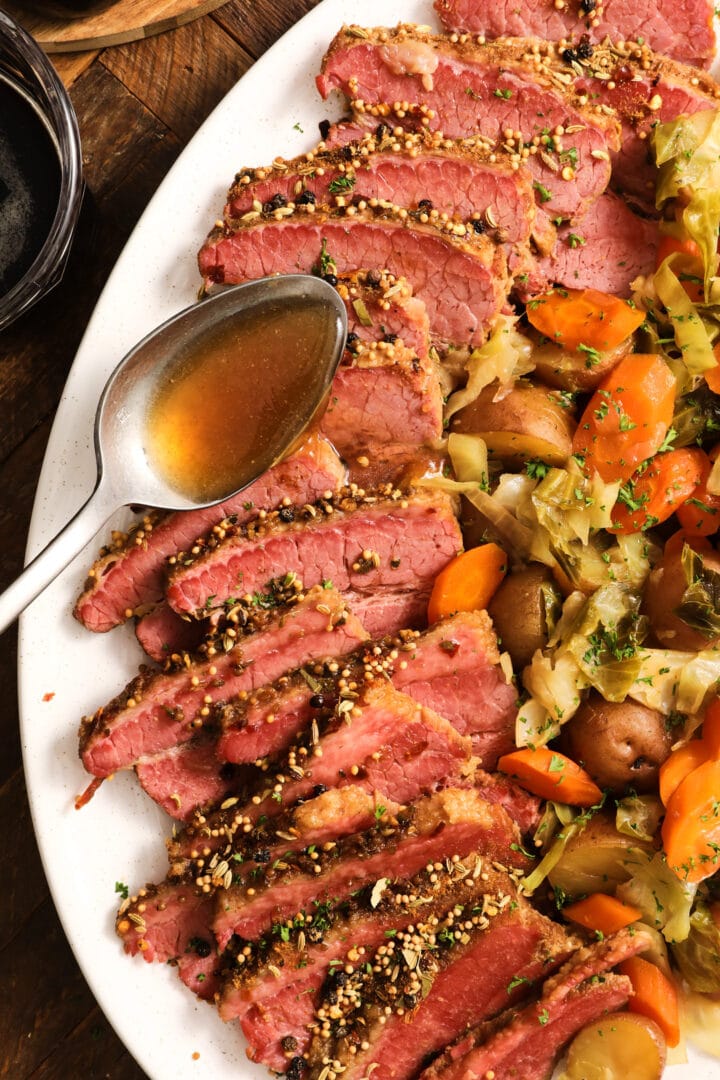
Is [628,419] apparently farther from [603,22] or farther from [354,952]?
[354,952]

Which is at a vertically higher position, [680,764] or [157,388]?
[157,388]

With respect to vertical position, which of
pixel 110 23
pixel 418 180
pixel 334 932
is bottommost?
pixel 334 932

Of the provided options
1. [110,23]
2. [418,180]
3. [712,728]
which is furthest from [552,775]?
[110,23]

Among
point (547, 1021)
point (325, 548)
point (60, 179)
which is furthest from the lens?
point (60, 179)

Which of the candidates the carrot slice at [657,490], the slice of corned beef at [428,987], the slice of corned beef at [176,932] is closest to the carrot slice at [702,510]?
the carrot slice at [657,490]

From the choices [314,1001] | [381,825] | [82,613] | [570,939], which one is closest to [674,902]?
[570,939]

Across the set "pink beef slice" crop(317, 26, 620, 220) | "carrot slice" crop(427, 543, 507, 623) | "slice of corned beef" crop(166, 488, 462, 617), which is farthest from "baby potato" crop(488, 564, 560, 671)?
"pink beef slice" crop(317, 26, 620, 220)
